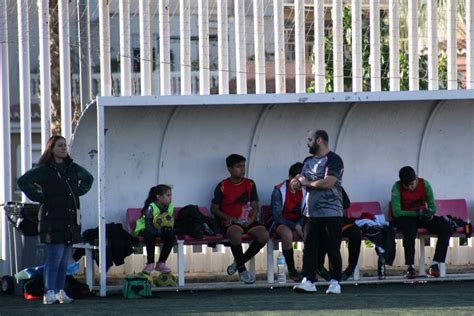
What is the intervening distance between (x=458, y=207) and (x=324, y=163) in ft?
10.8

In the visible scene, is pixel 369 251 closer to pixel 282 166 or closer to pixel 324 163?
pixel 282 166

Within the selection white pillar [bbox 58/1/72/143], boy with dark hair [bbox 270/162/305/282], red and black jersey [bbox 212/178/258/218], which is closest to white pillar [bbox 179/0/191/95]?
red and black jersey [bbox 212/178/258/218]

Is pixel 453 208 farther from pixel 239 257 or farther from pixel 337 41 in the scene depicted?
pixel 239 257

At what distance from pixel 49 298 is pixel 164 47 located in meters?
3.66

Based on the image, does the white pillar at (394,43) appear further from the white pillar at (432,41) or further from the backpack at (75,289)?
the backpack at (75,289)

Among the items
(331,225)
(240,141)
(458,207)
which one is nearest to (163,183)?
(240,141)

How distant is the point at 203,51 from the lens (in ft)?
45.7

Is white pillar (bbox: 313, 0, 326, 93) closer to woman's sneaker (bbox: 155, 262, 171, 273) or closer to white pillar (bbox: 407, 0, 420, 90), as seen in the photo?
white pillar (bbox: 407, 0, 420, 90)

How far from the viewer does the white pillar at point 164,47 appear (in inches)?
536

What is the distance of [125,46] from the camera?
45.0 ft

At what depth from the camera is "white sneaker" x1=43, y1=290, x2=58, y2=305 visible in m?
11.4

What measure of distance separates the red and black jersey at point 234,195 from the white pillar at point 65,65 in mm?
1978

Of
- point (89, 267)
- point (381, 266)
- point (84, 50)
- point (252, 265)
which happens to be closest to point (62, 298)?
point (89, 267)

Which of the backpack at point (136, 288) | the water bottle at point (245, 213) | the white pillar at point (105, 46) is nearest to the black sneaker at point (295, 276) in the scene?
the water bottle at point (245, 213)
